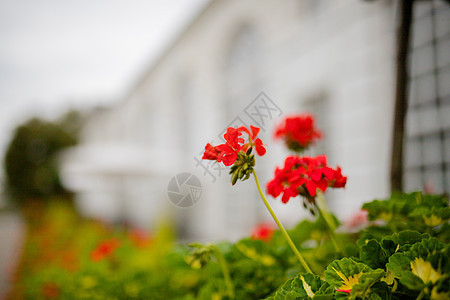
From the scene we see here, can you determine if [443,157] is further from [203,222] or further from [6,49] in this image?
[6,49]

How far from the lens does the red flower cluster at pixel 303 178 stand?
780 millimetres

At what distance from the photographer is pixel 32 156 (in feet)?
64.9

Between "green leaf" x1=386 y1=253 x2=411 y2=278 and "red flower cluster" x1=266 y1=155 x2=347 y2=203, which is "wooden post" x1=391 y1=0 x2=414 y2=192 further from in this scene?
"green leaf" x1=386 y1=253 x2=411 y2=278

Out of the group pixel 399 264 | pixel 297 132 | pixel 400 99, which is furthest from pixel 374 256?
pixel 400 99

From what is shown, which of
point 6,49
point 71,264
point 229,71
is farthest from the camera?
point 229,71

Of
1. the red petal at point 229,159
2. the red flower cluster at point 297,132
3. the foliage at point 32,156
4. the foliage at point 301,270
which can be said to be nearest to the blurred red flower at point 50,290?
the foliage at point 301,270

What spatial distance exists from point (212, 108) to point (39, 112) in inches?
819

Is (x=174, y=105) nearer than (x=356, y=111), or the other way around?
(x=356, y=111)

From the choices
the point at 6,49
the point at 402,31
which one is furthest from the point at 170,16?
the point at 402,31

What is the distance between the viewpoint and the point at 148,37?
1270cm

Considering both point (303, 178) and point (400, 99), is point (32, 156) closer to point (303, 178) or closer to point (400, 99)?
point (400, 99)

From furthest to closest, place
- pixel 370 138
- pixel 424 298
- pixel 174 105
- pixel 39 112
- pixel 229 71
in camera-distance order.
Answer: pixel 39 112 → pixel 174 105 → pixel 229 71 → pixel 370 138 → pixel 424 298

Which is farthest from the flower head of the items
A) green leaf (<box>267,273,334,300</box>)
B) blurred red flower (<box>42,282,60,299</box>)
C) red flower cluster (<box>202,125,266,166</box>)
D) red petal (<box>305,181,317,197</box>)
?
blurred red flower (<box>42,282,60,299</box>)

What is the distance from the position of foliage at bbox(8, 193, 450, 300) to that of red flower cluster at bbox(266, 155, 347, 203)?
166 mm
